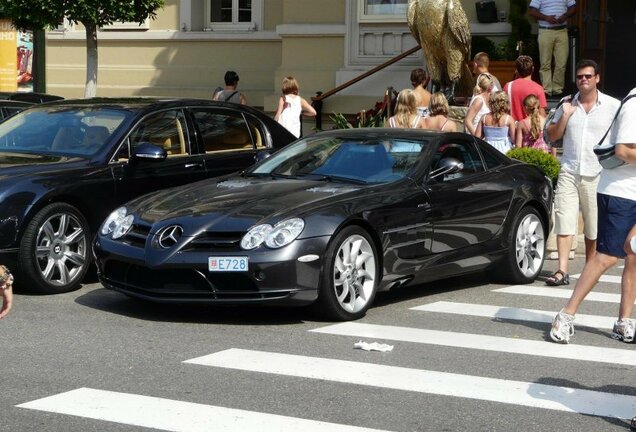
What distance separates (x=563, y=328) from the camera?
833 centimetres

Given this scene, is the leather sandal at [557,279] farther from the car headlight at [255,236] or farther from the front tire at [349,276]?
the car headlight at [255,236]

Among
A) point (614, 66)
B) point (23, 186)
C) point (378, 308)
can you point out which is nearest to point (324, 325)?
point (378, 308)

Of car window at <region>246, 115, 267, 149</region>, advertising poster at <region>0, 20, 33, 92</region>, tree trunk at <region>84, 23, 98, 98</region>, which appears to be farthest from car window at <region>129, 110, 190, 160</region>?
advertising poster at <region>0, 20, 33, 92</region>

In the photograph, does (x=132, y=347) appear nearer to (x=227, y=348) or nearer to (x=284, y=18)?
(x=227, y=348)

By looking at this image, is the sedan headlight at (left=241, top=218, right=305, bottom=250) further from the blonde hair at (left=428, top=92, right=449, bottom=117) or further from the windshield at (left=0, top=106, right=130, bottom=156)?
the blonde hair at (left=428, top=92, right=449, bottom=117)

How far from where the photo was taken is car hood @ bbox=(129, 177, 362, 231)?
29.2 ft

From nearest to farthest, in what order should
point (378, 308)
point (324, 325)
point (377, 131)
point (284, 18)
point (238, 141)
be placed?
point (324, 325), point (378, 308), point (377, 131), point (238, 141), point (284, 18)

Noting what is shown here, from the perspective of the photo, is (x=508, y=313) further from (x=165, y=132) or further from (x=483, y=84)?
(x=483, y=84)

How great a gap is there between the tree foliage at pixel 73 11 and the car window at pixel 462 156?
35.2 ft

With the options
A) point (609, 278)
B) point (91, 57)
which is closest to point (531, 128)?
point (609, 278)

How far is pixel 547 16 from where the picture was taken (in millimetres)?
18203

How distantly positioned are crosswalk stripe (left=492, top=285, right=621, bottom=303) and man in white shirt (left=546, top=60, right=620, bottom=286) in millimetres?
184

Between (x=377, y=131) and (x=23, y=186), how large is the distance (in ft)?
9.62

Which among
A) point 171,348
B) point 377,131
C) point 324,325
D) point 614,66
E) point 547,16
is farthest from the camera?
point 614,66
